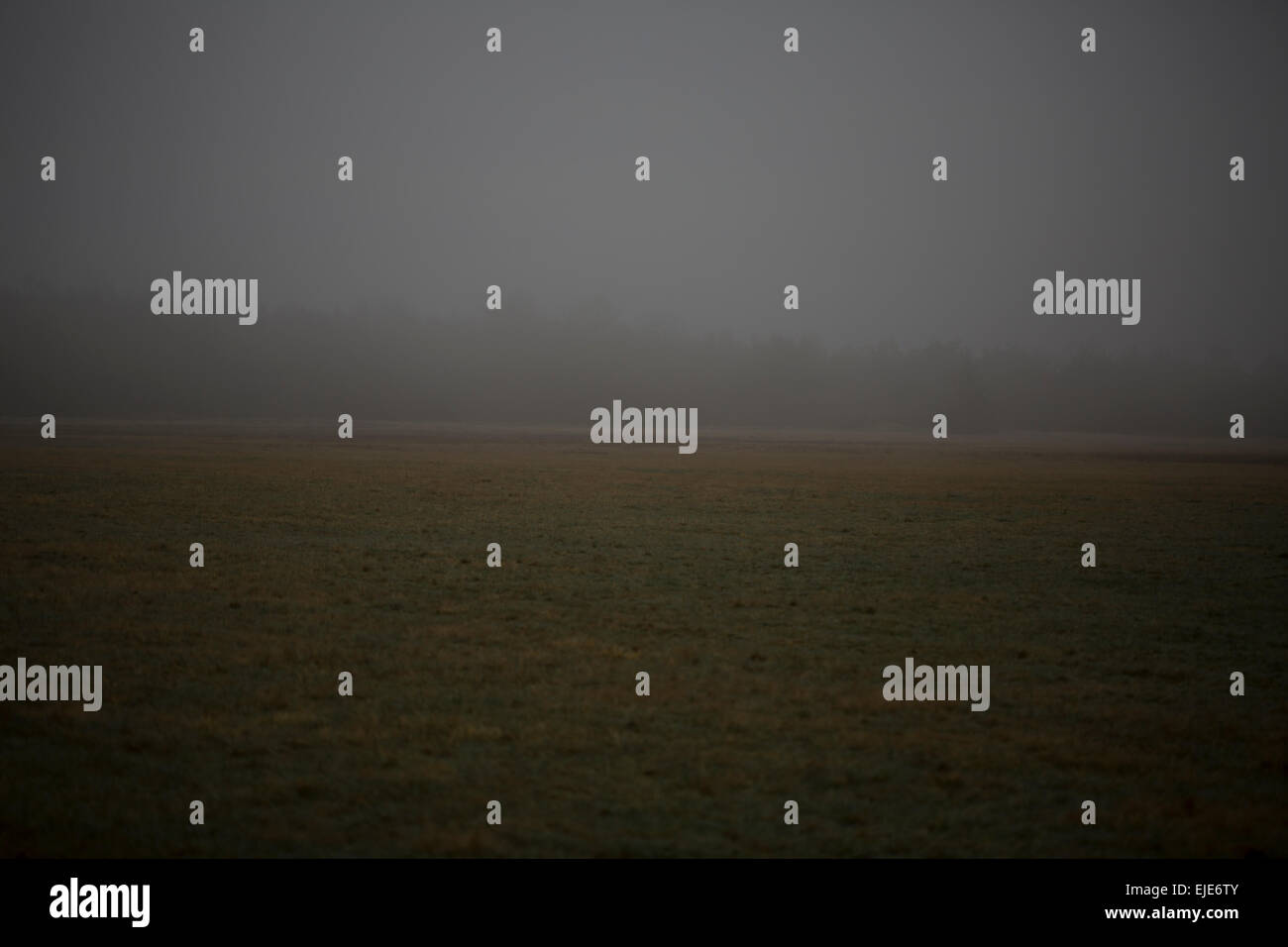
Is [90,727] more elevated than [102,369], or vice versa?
[102,369]

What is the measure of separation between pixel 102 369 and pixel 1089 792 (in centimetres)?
20344

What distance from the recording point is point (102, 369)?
17288cm

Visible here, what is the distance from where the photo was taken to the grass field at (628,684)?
9422mm

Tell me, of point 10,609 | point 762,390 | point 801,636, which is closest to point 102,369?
point 762,390

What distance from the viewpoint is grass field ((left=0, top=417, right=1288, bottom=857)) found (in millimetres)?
9422

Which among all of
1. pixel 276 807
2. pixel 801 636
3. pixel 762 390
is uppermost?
pixel 762 390

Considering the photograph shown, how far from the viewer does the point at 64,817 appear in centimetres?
928

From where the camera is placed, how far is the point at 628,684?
1477 cm
